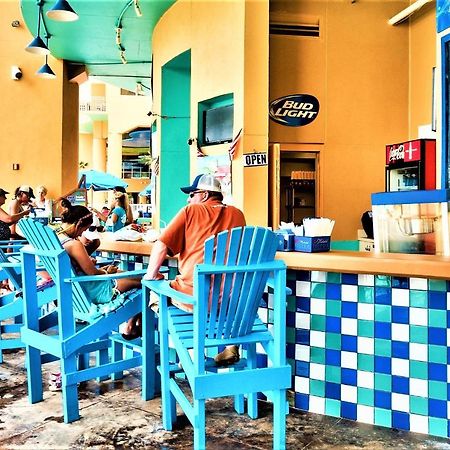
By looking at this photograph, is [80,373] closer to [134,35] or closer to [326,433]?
[326,433]

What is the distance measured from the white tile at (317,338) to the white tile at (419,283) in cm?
58

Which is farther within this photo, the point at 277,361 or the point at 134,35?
the point at 134,35

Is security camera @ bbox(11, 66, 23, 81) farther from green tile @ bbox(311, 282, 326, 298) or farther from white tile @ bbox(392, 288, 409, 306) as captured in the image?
white tile @ bbox(392, 288, 409, 306)

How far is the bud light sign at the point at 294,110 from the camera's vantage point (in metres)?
7.38

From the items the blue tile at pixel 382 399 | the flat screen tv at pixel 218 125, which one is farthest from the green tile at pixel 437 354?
the flat screen tv at pixel 218 125

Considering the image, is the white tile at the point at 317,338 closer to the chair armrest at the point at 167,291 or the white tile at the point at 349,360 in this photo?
the white tile at the point at 349,360

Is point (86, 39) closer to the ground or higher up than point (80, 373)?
higher up

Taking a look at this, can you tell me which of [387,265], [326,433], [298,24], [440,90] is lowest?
[326,433]

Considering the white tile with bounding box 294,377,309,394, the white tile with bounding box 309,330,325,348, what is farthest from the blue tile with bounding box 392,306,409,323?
the white tile with bounding box 294,377,309,394

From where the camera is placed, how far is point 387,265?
8.86 ft

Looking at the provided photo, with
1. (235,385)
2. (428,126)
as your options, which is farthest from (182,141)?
(235,385)

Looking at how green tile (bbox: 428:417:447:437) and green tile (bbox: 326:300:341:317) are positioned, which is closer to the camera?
green tile (bbox: 428:417:447:437)

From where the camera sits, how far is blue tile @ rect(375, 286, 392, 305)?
2.83 metres

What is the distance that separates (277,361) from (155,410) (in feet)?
3.31
